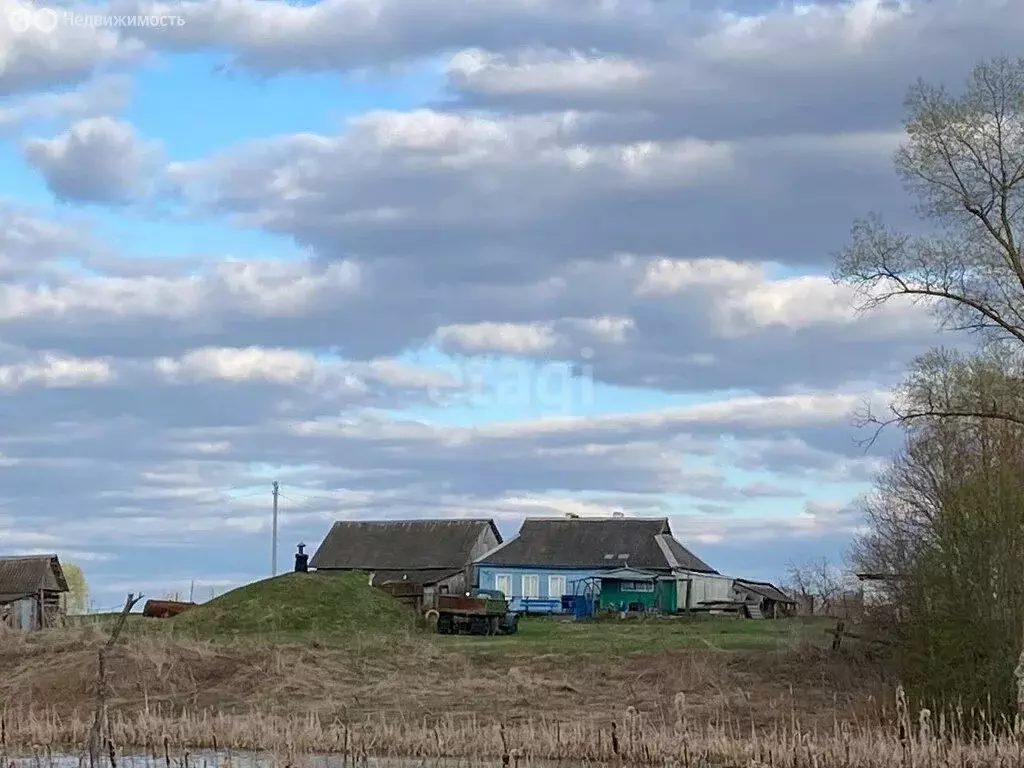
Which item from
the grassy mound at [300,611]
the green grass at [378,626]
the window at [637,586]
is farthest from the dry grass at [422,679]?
the window at [637,586]

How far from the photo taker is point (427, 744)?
23781mm

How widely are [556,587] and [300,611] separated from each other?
18928mm

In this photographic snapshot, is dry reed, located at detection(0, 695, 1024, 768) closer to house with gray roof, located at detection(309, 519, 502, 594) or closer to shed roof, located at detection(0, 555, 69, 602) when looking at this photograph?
shed roof, located at detection(0, 555, 69, 602)

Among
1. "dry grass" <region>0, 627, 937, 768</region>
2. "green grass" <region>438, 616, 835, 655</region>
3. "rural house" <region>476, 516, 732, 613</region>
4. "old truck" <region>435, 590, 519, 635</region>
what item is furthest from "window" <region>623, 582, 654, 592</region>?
"dry grass" <region>0, 627, 937, 768</region>

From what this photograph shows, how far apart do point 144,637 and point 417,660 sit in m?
7.05

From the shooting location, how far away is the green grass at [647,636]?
37438mm

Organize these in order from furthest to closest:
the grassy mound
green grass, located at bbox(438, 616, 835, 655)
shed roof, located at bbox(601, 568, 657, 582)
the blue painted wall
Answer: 1. the blue painted wall
2. shed roof, located at bbox(601, 568, 657, 582)
3. the grassy mound
4. green grass, located at bbox(438, 616, 835, 655)

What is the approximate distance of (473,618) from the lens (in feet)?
148

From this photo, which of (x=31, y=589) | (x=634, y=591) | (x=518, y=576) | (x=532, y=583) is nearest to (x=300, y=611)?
(x=31, y=589)

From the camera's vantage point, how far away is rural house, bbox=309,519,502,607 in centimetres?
6431

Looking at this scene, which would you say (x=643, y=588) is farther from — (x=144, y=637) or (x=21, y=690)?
(x=21, y=690)

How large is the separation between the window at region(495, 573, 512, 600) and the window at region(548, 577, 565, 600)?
65.4 inches

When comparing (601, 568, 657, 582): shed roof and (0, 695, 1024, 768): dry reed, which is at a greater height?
(601, 568, 657, 582): shed roof

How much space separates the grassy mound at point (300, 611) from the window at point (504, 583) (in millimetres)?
13446
